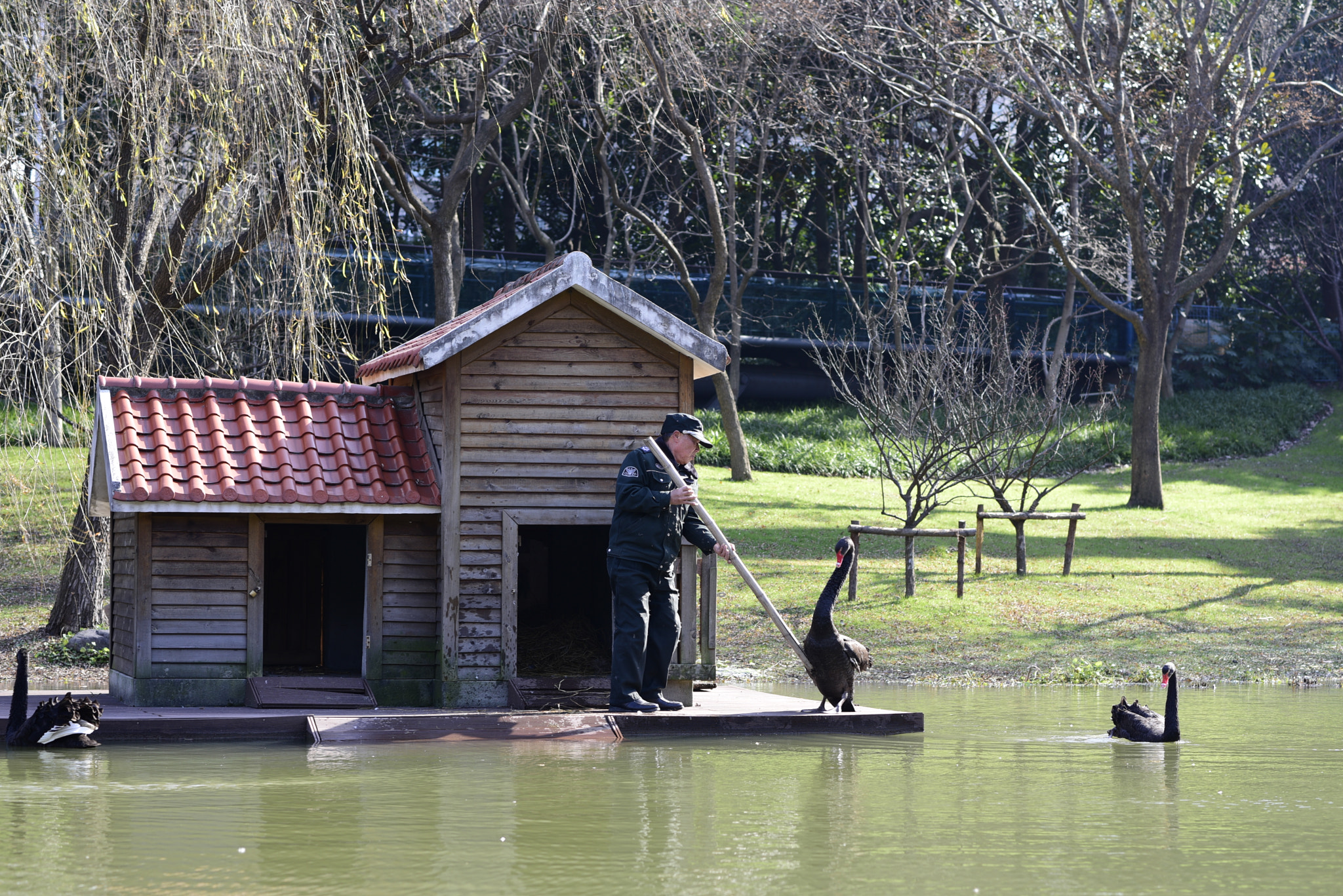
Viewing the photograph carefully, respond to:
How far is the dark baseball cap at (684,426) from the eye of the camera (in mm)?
10414

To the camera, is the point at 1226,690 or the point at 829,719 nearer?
the point at 829,719

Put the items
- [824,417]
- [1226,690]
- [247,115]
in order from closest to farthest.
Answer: [247,115]
[1226,690]
[824,417]

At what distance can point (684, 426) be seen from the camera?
1047cm

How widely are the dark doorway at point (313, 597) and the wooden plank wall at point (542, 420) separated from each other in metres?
2.15

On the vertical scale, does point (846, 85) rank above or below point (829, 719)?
above

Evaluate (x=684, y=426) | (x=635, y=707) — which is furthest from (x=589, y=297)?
(x=635, y=707)

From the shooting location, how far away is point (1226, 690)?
14328 mm

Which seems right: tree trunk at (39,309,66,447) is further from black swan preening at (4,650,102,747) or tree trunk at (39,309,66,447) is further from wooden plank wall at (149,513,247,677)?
wooden plank wall at (149,513,247,677)

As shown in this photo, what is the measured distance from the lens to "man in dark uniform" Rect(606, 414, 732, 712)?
10.3 metres

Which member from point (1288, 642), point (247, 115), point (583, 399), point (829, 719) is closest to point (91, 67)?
point (247, 115)

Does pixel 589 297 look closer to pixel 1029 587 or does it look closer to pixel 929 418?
pixel 929 418

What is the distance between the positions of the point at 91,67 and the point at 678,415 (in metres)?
4.41

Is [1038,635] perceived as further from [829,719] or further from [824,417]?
[824,417]

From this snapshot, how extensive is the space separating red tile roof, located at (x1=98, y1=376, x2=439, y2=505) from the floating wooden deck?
4.94ft
